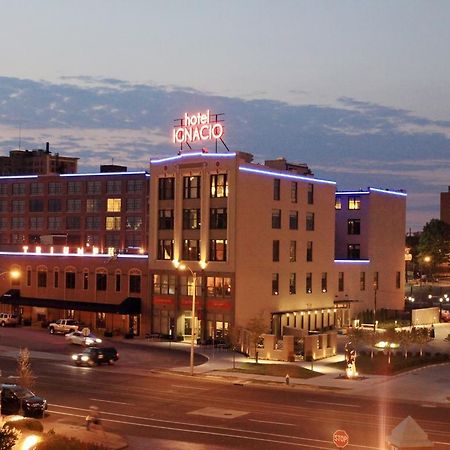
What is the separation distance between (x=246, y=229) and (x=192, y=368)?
78.1 ft

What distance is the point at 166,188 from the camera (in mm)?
84000

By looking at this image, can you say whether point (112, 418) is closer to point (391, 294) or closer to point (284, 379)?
point (284, 379)

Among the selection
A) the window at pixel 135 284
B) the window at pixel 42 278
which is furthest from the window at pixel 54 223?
the window at pixel 135 284

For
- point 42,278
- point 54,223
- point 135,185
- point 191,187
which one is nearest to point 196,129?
point 191,187

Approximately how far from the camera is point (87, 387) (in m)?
51.4

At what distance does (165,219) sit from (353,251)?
31805mm

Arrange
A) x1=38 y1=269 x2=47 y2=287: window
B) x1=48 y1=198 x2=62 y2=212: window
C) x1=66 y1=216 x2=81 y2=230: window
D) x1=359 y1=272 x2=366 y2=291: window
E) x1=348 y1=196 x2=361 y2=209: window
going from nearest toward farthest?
x1=38 y1=269 x2=47 y2=287: window → x1=359 y1=272 x2=366 y2=291: window → x1=348 y1=196 x2=361 y2=209: window → x1=66 y1=216 x2=81 y2=230: window → x1=48 y1=198 x2=62 y2=212: window

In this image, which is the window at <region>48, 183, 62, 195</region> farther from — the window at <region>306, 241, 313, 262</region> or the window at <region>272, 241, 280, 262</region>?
the window at <region>272, 241, 280, 262</region>

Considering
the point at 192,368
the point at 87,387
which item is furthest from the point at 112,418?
the point at 192,368

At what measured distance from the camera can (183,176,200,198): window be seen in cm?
8115

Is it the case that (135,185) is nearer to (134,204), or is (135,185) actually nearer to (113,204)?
(134,204)

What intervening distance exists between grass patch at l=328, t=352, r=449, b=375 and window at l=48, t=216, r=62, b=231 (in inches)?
2779

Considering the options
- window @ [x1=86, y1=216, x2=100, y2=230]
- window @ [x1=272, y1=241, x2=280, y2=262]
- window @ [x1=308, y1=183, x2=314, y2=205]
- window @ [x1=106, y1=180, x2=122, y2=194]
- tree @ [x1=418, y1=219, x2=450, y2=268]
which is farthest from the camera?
tree @ [x1=418, y1=219, x2=450, y2=268]

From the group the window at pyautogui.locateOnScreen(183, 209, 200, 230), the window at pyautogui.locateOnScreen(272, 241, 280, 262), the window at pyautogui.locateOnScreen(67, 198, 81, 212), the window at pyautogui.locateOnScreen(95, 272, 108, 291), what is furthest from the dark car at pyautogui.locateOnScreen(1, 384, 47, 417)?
the window at pyautogui.locateOnScreen(67, 198, 81, 212)
